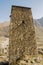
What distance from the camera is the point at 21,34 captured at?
10672mm

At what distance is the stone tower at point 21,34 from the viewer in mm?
10352

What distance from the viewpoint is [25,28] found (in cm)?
1091

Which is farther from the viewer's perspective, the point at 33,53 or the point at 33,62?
the point at 33,53

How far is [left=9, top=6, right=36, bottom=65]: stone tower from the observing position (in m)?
10.4

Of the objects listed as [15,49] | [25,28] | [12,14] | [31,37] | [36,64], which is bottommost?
[36,64]

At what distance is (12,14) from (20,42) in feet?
7.03

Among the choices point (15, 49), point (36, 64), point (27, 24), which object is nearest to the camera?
point (36, 64)

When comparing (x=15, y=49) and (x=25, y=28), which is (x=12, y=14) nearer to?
(x=25, y=28)

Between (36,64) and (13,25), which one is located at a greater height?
(13,25)

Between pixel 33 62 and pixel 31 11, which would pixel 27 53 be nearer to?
pixel 33 62

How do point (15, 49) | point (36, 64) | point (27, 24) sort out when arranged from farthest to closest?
point (27, 24) < point (15, 49) < point (36, 64)

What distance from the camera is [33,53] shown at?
1078 centimetres

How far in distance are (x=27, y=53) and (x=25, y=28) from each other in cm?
183

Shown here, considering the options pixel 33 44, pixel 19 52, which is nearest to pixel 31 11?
pixel 33 44
